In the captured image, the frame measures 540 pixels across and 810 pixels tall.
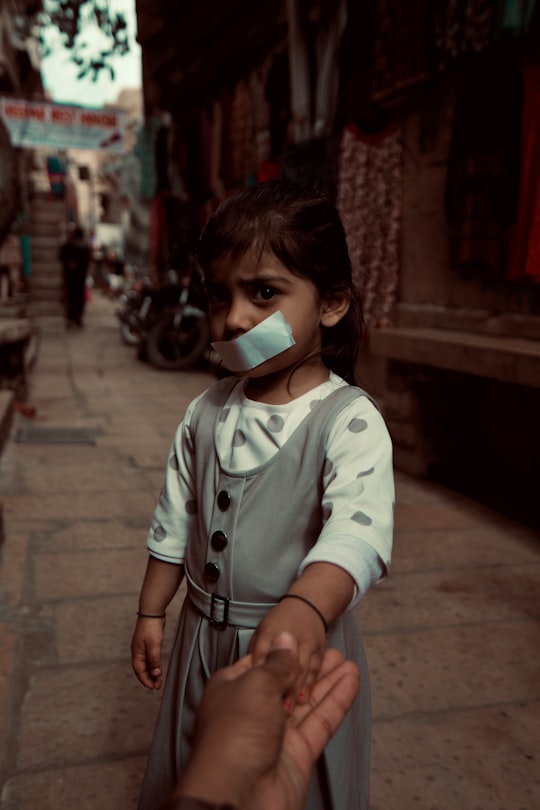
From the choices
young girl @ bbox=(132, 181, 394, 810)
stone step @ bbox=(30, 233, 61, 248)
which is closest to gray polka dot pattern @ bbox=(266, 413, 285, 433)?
young girl @ bbox=(132, 181, 394, 810)

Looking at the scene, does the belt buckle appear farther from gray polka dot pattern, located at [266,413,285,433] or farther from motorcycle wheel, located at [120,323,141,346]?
motorcycle wheel, located at [120,323,141,346]

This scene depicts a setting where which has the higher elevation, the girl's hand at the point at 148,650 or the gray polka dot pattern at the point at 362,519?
the gray polka dot pattern at the point at 362,519

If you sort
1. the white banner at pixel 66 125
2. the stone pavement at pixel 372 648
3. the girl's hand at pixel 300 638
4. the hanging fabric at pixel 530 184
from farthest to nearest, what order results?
the white banner at pixel 66 125
the hanging fabric at pixel 530 184
the stone pavement at pixel 372 648
the girl's hand at pixel 300 638

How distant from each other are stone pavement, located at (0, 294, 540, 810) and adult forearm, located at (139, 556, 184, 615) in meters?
0.59

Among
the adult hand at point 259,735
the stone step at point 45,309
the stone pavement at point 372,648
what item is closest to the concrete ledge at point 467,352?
the stone pavement at point 372,648

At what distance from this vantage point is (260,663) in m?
0.82

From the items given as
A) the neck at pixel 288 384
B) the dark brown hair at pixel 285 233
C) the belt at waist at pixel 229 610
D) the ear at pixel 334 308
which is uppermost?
the dark brown hair at pixel 285 233

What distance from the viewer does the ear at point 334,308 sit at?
1244mm

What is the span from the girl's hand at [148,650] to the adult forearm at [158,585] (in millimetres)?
22

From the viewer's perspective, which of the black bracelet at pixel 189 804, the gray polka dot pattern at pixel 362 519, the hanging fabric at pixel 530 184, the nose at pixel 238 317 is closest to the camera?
the black bracelet at pixel 189 804

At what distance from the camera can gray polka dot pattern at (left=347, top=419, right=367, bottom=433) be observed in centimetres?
112

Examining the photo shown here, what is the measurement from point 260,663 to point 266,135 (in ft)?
21.8

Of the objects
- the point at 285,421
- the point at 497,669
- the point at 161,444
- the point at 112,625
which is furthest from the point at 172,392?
the point at 285,421

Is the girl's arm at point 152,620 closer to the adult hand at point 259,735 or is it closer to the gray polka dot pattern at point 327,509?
the gray polka dot pattern at point 327,509
